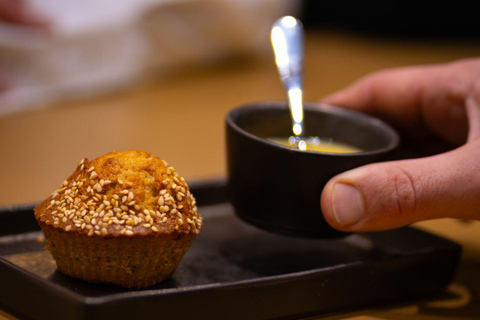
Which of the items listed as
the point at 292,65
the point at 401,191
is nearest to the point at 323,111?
the point at 292,65

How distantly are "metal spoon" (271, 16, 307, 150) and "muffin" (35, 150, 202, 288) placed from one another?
453mm

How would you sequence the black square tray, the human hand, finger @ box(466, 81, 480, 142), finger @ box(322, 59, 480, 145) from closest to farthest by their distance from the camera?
the black square tray → finger @ box(466, 81, 480, 142) → finger @ box(322, 59, 480, 145) → the human hand

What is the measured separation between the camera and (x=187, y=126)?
97.4 inches

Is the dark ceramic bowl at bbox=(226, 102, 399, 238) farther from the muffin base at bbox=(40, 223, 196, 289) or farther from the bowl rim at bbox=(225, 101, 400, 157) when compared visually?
the muffin base at bbox=(40, 223, 196, 289)

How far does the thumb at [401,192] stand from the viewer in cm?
115

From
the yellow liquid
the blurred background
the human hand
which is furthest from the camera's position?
the human hand

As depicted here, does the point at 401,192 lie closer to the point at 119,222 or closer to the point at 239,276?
the point at 239,276

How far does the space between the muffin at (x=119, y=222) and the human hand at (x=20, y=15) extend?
1638 mm

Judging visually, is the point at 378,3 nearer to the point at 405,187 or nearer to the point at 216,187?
the point at 216,187

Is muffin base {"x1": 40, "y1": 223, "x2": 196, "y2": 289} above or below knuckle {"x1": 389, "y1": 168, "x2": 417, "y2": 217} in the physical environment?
below

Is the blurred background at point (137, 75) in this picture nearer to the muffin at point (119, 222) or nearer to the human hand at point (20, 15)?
the human hand at point (20, 15)

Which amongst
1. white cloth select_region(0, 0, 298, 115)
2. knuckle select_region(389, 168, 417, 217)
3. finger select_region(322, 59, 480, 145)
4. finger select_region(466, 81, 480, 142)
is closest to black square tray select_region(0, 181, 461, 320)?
knuckle select_region(389, 168, 417, 217)

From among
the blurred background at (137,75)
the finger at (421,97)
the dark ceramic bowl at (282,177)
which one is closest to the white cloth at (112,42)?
the blurred background at (137,75)

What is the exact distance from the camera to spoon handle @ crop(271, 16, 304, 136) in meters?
1.52
